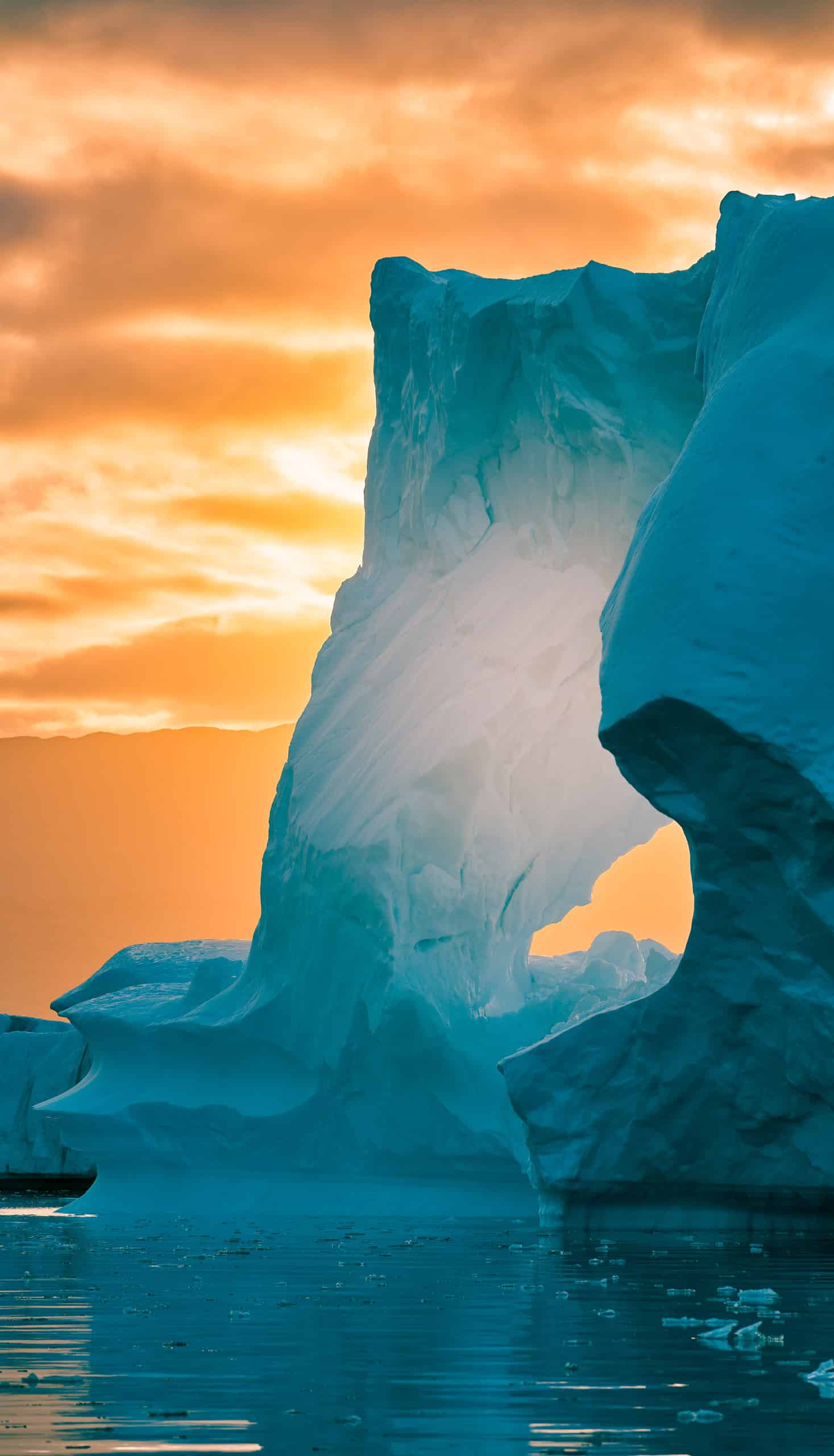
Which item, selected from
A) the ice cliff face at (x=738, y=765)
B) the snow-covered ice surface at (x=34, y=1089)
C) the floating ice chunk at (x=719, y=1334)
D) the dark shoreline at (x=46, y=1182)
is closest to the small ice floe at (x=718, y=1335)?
the floating ice chunk at (x=719, y=1334)

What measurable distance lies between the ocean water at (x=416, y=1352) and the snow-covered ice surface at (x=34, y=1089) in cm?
2162

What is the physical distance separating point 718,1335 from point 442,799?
1186 centimetres

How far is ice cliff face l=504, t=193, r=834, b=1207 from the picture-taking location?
37.7ft

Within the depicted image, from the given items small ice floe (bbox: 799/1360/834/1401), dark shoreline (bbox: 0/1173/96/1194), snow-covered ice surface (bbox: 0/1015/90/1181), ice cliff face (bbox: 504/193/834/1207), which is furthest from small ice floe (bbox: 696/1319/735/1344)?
dark shoreline (bbox: 0/1173/96/1194)

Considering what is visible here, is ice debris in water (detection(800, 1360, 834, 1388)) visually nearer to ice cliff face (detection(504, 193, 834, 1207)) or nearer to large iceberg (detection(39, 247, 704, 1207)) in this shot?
ice cliff face (detection(504, 193, 834, 1207))

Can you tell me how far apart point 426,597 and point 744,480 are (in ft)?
25.8

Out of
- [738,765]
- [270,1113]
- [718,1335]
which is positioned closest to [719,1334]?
[718,1335]

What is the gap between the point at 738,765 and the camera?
1155 centimetres

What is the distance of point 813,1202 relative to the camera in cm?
1315

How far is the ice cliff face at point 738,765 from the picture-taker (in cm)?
1149

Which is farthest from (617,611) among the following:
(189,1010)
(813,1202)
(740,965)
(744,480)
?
(189,1010)

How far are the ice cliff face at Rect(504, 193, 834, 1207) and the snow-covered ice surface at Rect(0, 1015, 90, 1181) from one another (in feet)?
66.3

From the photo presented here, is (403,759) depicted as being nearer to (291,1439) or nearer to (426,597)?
(426,597)

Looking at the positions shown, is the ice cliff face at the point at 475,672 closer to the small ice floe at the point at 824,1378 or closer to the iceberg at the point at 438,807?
the iceberg at the point at 438,807
